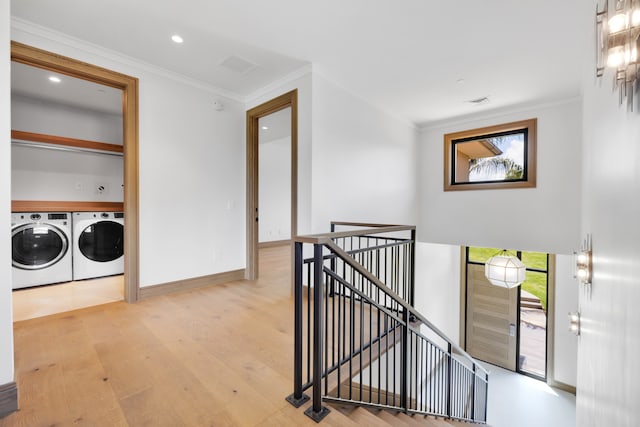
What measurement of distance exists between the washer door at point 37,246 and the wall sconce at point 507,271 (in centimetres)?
681

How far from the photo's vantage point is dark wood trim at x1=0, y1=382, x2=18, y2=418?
1.34 metres

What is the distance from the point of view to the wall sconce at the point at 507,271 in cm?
471

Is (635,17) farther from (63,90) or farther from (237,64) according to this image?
(63,90)

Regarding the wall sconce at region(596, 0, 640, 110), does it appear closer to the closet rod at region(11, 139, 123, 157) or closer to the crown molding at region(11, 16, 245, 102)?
the crown molding at region(11, 16, 245, 102)

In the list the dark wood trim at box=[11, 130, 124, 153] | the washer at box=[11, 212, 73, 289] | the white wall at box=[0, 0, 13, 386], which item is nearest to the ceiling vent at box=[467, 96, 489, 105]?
the white wall at box=[0, 0, 13, 386]

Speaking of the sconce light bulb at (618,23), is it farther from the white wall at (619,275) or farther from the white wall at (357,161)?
the white wall at (357,161)

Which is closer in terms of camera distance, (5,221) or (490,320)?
(5,221)

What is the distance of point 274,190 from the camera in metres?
7.31

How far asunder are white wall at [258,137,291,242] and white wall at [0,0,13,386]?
5.47m

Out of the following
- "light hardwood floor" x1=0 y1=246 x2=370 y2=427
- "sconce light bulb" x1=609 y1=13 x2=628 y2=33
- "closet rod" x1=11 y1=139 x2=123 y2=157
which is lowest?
"light hardwood floor" x1=0 y1=246 x2=370 y2=427

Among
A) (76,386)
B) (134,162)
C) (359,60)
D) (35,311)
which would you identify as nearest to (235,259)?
(134,162)

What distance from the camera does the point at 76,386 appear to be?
159 cm

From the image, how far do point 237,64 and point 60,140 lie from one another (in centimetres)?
275

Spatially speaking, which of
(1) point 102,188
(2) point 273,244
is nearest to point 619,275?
(1) point 102,188
